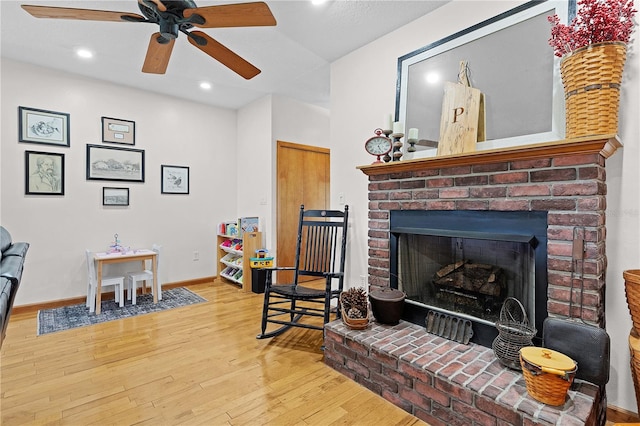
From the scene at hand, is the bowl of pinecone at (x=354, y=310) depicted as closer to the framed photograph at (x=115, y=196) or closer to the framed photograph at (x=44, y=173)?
the framed photograph at (x=115, y=196)

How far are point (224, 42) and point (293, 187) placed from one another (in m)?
2.06

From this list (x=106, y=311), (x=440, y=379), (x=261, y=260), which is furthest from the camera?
(x=261, y=260)

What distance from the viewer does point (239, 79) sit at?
3748 millimetres

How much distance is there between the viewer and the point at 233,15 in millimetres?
1711

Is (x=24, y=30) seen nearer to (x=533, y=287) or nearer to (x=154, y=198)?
(x=154, y=198)

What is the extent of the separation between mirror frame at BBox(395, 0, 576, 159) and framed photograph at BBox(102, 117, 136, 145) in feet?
10.9

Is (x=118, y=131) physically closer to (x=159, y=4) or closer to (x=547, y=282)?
(x=159, y=4)

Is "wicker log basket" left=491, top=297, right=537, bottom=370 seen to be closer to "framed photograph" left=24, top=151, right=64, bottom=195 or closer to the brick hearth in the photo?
the brick hearth

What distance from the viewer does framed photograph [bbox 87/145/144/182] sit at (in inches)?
147

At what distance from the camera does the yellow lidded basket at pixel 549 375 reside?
52.3 inches

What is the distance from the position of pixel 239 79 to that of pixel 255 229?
1.90 m

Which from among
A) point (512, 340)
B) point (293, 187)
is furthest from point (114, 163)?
point (512, 340)

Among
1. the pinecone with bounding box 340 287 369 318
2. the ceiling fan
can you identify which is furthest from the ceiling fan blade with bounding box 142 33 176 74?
the pinecone with bounding box 340 287 369 318

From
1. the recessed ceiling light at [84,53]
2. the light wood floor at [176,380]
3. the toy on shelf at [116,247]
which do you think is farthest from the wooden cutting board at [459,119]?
the toy on shelf at [116,247]
